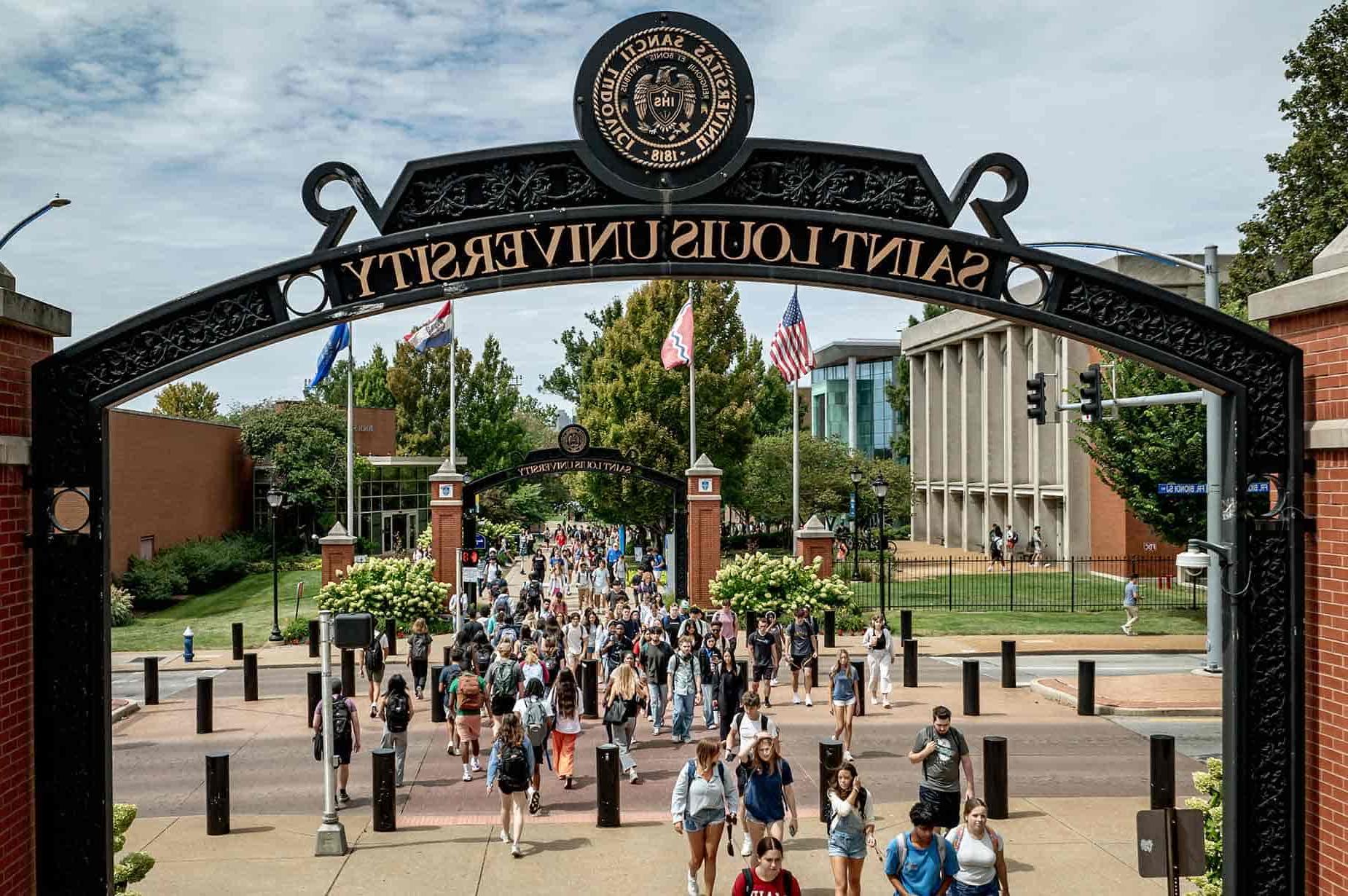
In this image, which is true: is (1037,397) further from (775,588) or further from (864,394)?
(864,394)

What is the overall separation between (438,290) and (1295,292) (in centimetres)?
512

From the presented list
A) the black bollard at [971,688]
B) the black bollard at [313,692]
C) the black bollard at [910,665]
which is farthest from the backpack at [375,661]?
the black bollard at [910,665]

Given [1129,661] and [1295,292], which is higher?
[1295,292]

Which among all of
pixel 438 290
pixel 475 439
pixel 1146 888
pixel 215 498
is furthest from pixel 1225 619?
pixel 475 439

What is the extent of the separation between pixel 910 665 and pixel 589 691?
19.5ft

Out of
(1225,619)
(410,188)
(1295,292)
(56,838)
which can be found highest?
(410,188)

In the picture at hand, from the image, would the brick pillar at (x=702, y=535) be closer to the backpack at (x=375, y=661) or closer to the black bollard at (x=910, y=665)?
the black bollard at (x=910, y=665)

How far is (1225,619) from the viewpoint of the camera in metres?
6.90

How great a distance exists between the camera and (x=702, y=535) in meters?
30.7

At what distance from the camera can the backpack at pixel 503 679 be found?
13.4 meters

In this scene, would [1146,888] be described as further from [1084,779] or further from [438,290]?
[438,290]

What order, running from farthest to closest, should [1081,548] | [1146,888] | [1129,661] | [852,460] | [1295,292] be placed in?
[852,460]
[1081,548]
[1129,661]
[1146,888]
[1295,292]

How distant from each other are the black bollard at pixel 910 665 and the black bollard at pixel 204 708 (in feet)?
37.5

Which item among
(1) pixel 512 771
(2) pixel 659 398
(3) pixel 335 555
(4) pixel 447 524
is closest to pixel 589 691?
(1) pixel 512 771
